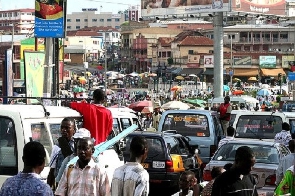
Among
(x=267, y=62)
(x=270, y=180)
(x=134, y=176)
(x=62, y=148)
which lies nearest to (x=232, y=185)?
(x=134, y=176)

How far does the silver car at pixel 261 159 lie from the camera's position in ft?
44.8

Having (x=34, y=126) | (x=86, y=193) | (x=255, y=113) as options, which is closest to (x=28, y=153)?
(x=86, y=193)

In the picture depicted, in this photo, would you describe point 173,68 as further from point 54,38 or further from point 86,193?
point 86,193

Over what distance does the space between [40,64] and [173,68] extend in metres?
97.5

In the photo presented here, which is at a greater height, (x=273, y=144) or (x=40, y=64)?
(x=40, y=64)

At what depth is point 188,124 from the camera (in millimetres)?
21141

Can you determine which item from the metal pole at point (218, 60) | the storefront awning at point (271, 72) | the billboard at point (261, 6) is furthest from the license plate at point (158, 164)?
the storefront awning at point (271, 72)

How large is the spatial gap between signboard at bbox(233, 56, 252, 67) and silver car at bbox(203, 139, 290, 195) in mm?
96305

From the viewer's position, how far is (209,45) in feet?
388

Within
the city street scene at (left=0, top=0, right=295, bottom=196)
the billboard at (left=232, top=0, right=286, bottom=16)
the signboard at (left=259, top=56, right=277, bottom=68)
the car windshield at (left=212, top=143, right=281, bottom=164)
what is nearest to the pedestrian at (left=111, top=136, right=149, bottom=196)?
the city street scene at (left=0, top=0, right=295, bottom=196)

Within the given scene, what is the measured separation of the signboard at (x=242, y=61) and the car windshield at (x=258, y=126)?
9053cm

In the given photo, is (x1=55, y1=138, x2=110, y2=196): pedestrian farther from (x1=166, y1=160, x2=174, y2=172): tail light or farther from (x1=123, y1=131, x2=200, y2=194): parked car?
(x1=166, y1=160, x2=174, y2=172): tail light

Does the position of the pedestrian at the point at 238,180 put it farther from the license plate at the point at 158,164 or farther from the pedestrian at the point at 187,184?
the license plate at the point at 158,164

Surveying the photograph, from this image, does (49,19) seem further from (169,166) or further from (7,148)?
(7,148)
